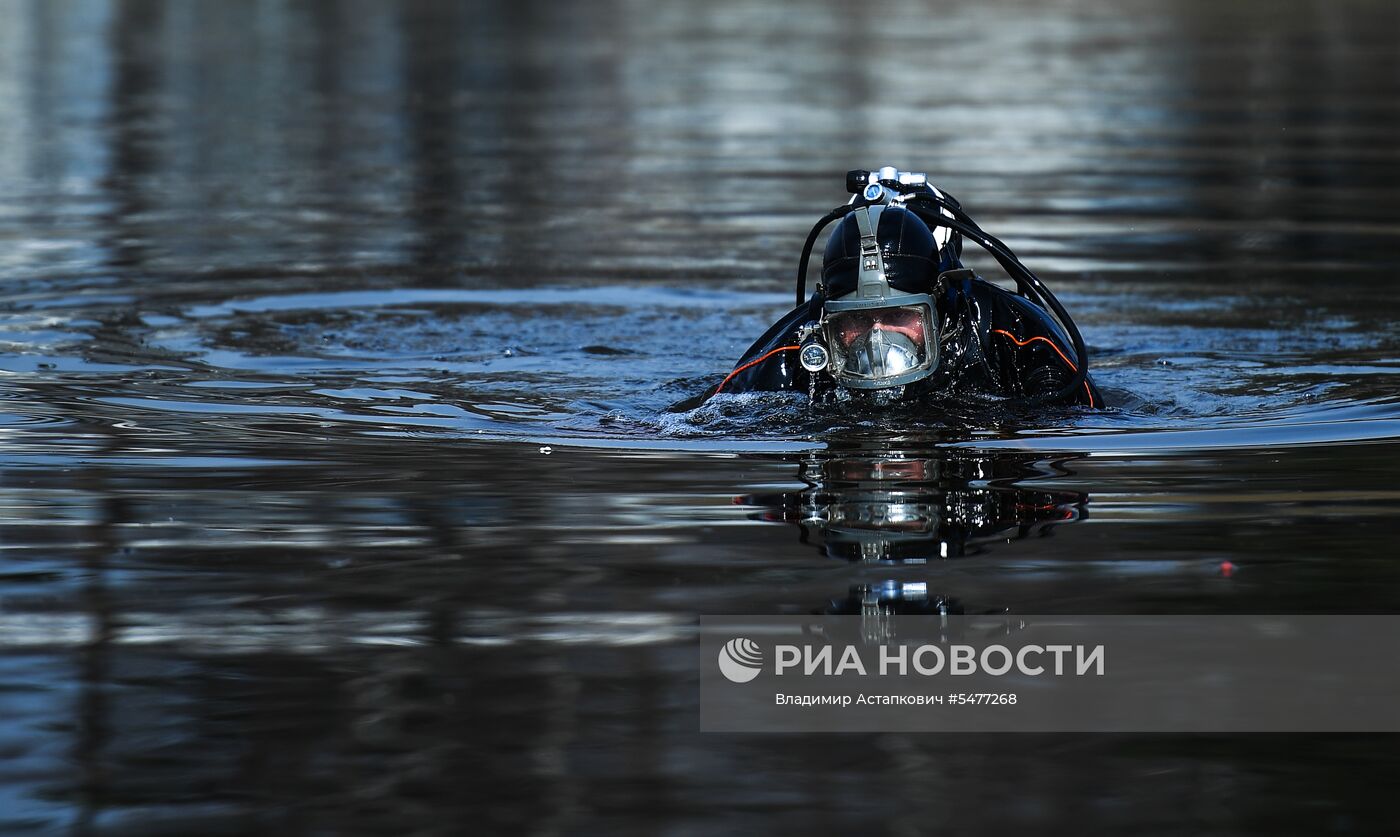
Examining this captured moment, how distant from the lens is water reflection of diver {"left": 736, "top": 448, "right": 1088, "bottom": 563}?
20.6 ft

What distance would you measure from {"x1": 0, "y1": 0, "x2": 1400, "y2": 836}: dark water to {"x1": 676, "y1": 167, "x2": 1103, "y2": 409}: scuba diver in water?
0.21 m

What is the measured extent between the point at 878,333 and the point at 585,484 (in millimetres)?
1211

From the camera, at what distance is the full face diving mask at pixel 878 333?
7605mm

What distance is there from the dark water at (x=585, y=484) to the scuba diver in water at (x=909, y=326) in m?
0.21

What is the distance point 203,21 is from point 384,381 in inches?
1652

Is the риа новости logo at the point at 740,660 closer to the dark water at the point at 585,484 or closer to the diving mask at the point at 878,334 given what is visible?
the dark water at the point at 585,484

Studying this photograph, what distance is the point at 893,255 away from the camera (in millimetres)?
7855

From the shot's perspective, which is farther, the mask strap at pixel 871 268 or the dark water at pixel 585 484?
the mask strap at pixel 871 268

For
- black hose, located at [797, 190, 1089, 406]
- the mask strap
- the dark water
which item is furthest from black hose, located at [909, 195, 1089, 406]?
the mask strap

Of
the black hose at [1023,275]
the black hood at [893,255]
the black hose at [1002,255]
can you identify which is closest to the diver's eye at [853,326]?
the black hood at [893,255]

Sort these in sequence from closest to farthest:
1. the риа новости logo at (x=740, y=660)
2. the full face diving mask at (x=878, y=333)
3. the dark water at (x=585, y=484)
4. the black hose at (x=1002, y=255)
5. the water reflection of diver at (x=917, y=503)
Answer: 1. the dark water at (x=585, y=484)
2. the риа новости logo at (x=740, y=660)
3. the water reflection of diver at (x=917, y=503)
4. the full face diving mask at (x=878, y=333)
5. the black hose at (x=1002, y=255)

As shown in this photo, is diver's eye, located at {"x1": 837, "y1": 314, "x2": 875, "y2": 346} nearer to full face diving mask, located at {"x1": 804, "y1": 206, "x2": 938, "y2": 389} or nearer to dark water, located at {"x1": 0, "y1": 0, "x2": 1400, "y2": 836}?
full face diving mask, located at {"x1": 804, "y1": 206, "x2": 938, "y2": 389}

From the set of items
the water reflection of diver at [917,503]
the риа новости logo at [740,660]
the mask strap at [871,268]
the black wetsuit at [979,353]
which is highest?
the mask strap at [871,268]

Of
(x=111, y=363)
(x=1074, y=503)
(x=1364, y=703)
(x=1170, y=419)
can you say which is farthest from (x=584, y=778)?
(x=111, y=363)
